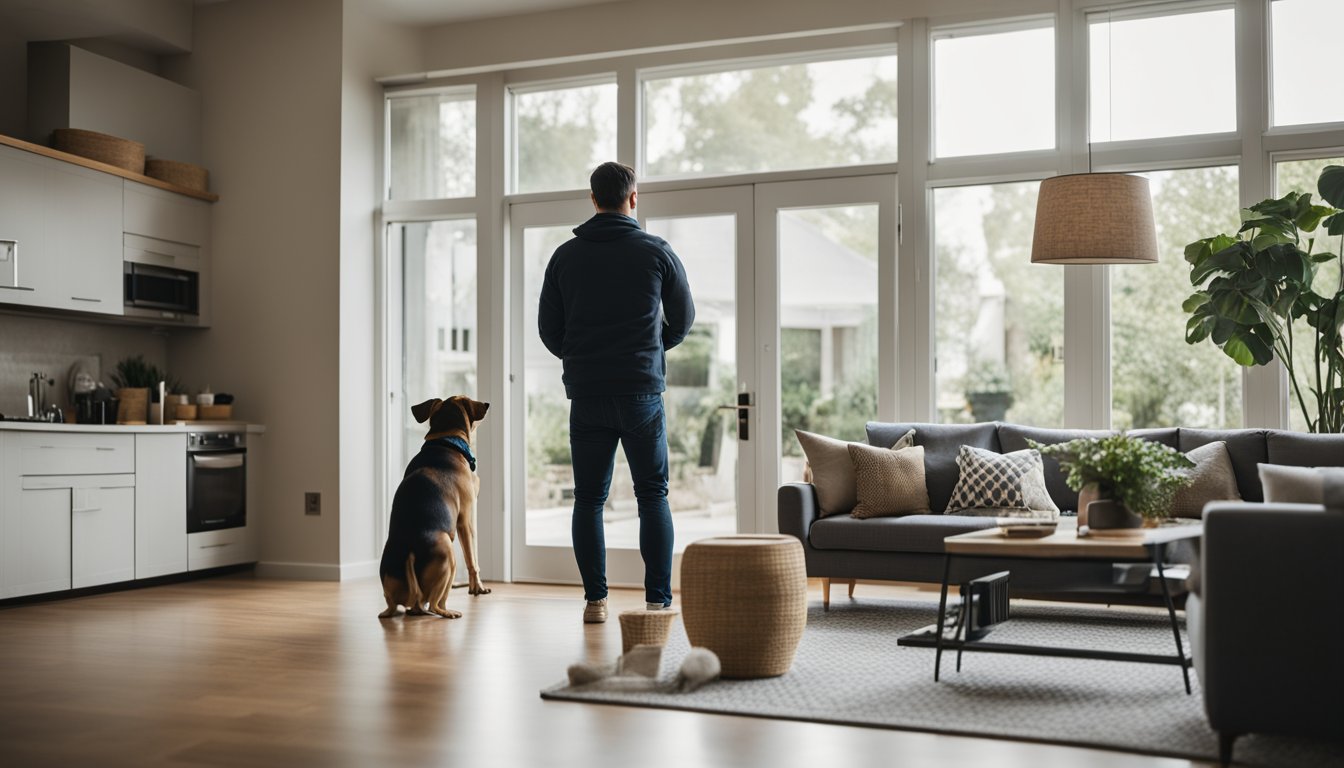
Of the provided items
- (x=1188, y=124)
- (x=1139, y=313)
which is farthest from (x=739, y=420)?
(x=1188, y=124)

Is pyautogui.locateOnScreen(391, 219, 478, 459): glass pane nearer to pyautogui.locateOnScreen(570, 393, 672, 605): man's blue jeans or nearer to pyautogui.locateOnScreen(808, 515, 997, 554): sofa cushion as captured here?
pyautogui.locateOnScreen(570, 393, 672, 605): man's blue jeans

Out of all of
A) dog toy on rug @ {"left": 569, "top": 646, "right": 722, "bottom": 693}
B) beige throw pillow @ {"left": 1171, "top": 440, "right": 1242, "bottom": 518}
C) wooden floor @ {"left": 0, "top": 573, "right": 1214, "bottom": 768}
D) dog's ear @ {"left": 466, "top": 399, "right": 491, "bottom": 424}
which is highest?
dog's ear @ {"left": 466, "top": 399, "right": 491, "bottom": 424}

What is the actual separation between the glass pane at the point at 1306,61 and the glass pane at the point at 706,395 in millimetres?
2484

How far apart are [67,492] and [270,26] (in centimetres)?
268

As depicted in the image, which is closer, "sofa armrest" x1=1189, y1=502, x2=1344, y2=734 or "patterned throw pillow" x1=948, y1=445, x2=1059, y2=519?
"sofa armrest" x1=1189, y1=502, x2=1344, y2=734

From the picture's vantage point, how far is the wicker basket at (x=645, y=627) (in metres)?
3.70

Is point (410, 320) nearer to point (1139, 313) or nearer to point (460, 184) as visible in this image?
Answer: point (460, 184)

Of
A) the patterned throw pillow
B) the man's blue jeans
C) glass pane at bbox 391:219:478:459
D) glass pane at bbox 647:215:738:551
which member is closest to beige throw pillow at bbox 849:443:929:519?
the patterned throw pillow

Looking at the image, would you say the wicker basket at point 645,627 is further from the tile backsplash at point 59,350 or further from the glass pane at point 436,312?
the tile backsplash at point 59,350

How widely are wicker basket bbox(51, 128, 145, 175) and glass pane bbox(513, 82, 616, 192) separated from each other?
1.92 metres

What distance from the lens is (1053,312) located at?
5516 mm

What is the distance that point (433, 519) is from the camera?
4637 millimetres

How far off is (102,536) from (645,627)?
Answer: 10.6 feet

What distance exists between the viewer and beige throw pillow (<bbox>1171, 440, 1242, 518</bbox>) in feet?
14.9
